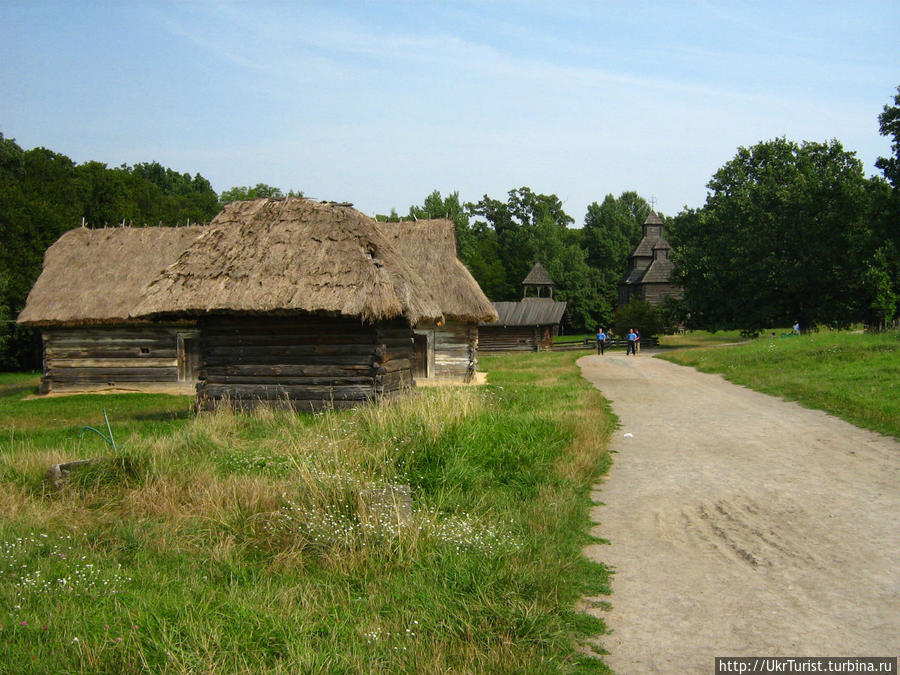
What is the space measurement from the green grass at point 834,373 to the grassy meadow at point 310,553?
5.80m

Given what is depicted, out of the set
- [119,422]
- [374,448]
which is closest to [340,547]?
[374,448]

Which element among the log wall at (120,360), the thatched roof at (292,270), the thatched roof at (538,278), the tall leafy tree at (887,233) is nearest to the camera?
the thatched roof at (292,270)

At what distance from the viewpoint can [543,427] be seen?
9.73 m

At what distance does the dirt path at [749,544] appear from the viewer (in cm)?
418

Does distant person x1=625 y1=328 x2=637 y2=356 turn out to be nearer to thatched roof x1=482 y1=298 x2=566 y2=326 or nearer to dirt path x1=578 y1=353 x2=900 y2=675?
thatched roof x1=482 y1=298 x2=566 y2=326

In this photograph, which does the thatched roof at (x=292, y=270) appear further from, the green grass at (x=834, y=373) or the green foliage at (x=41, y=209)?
the green foliage at (x=41, y=209)

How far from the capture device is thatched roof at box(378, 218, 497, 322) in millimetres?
24344

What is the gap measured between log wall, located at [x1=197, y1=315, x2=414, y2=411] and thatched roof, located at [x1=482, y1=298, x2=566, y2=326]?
1188 inches

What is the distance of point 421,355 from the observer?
25422 millimetres

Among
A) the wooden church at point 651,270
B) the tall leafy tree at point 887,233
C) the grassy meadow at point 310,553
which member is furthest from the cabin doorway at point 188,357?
the wooden church at point 651,270

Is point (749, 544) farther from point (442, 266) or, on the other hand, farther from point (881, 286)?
point (881, 286)

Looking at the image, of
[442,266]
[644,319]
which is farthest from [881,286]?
[442,266]

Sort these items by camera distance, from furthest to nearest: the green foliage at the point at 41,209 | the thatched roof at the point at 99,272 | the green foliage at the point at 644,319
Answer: the green foliage at the point at 644,319
the green foliage at the point at 41,209
the thatched roof at the point at 99,272

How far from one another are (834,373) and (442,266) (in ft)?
43.6
